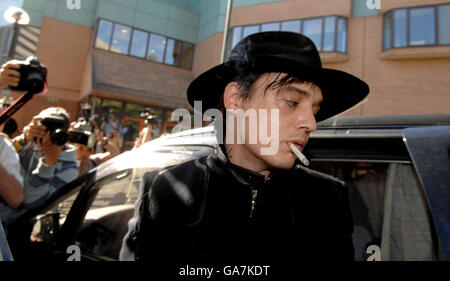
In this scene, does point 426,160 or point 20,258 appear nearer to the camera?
point 426,160

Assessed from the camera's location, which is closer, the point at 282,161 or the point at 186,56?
the point at 282,161

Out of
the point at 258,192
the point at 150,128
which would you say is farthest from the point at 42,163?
the point at 258,192

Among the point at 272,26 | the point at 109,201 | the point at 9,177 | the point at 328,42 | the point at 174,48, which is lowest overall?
the point at 109,201

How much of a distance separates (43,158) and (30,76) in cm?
97

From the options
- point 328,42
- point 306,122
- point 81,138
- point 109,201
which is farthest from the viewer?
point 328,42

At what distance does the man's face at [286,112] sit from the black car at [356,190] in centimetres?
27

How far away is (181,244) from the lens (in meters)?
1.08

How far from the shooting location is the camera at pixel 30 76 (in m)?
1.39

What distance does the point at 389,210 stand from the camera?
1.18 m

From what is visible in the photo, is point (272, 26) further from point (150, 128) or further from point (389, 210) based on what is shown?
point (389, 210)

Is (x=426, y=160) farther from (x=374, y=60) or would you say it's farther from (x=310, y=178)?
(x=374, y=60)

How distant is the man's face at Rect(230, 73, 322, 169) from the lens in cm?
97

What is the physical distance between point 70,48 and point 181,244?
13883 millimetres
